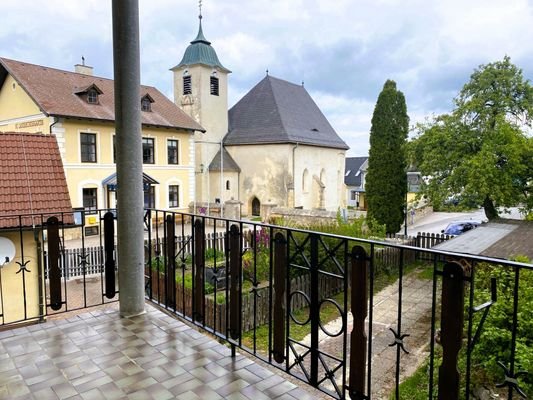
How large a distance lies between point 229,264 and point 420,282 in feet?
31.7

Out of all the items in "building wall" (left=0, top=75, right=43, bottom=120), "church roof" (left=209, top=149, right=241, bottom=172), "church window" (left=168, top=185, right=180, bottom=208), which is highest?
"building wall" (left=0, top=75, right=43, bottom=120)

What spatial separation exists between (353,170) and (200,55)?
22046 millimetres

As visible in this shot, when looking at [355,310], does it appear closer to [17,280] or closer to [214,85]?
[17,280]

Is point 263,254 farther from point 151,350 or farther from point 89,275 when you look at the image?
point 151,350

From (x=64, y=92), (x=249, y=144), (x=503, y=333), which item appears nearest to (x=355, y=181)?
(x=249, y=144)

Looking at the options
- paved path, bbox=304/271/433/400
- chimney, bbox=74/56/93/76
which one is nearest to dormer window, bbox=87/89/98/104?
chimney, bbox=74/56/93/76

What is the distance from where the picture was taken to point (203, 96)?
25.0 metres

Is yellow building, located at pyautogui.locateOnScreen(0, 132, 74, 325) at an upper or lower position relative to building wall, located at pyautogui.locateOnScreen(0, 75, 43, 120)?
lower

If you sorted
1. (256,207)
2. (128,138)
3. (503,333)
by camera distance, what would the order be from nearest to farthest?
(128,138)
(503,333)
(256,207)

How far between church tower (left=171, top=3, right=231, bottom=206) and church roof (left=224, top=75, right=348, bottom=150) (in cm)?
123

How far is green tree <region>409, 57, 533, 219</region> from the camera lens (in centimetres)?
1185

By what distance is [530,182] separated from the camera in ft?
40.3

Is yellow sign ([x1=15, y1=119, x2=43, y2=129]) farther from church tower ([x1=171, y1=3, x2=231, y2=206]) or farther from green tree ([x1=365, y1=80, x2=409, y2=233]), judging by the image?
green tree ([x1=365, y1=80, x2=409, y2=233])

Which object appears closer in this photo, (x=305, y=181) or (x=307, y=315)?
(x=307, y=315)
